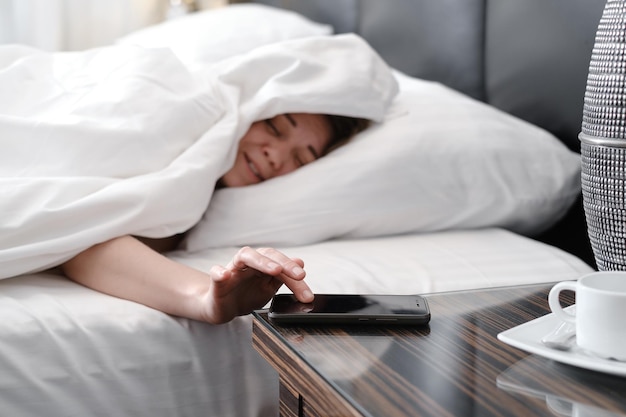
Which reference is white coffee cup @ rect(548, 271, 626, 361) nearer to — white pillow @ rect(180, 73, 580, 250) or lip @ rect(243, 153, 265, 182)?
white pillow @ rect(180, 73, 580, 250)

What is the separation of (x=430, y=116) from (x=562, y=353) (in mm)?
638

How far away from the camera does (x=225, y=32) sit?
176 centimetres

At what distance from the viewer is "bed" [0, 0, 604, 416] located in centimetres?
77

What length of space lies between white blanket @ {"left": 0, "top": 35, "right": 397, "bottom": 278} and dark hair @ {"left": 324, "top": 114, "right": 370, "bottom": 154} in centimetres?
4

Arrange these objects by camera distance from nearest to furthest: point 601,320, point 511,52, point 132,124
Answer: point 601,320 < point 132,124 < point 511,52

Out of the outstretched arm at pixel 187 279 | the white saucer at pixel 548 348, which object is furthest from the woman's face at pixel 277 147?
the white saucer at pixel 548 348

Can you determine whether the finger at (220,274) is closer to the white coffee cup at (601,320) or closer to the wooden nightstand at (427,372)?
the wooden nightstand at (427,372)

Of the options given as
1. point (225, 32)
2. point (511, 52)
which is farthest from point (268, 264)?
point (225, 32)

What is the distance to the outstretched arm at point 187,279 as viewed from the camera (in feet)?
2.25

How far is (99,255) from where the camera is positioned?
88 cm

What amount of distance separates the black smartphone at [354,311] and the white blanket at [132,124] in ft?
1.01

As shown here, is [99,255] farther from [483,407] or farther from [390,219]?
[483,407]

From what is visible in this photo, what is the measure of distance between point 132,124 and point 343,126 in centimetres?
35

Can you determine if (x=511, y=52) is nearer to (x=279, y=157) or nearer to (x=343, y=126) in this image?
(x=343, y=126)
